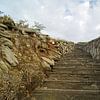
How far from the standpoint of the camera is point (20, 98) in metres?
3.84

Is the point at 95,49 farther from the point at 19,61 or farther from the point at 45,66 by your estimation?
the point at 19,61

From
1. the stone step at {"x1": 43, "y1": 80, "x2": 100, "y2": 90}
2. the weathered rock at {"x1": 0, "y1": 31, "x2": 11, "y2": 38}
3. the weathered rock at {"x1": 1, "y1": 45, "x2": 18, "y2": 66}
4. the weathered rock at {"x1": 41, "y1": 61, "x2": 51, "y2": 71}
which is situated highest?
the weathered rock at {"x1": 0, "y1": 31, "x2": 11, "y2": 38}

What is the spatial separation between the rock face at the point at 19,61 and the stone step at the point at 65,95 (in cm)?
Answer: 21

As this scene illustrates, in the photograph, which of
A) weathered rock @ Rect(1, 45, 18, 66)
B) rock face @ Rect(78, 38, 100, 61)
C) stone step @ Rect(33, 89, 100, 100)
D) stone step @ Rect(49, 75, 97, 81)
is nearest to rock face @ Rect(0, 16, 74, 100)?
weathered rock @ Rect(1, 45, 18, 66)

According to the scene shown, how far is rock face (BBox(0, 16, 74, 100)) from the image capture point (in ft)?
11.6

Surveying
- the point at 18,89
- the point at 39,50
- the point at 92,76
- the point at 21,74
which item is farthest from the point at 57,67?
the point at 18,89

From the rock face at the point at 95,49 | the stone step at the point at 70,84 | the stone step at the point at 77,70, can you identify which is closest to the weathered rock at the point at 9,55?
the stone step at the point at 70,84

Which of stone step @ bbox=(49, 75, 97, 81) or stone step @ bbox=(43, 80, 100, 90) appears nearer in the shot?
stone step @ bbox=(43, 80, 100, 90)

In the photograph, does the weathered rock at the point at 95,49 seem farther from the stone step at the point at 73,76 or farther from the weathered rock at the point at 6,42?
the weathered rock at the point at 6,42

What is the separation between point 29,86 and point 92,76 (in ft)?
5.67

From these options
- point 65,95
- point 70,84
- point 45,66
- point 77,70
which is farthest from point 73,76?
point 65,95

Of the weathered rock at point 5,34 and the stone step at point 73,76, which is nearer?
the weathered rock at point 5,34

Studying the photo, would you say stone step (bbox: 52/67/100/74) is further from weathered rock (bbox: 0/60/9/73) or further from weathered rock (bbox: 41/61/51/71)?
weathered rock (bbox: 0/60/9/73)

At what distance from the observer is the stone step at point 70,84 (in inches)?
185
